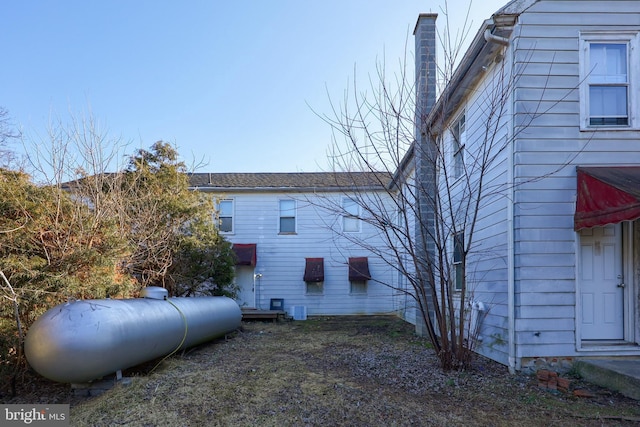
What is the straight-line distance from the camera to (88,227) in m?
6.67

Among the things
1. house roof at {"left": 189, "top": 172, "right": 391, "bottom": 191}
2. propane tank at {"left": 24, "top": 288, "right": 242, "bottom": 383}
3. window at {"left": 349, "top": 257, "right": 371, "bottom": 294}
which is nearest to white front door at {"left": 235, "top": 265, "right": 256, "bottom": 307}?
house roof at {"left": 189, "top": 172, "right": 391, "bottom": 191}

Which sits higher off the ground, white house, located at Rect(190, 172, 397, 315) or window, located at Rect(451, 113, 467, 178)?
window, located at Rect(451, 113, 467, 178)

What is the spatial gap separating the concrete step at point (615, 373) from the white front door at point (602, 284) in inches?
17.8

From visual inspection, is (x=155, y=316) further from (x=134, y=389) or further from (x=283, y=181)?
(x=283, y=181)

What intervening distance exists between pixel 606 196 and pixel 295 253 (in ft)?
38.6

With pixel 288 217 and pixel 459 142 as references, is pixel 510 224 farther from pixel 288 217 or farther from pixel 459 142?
pixel 288 217

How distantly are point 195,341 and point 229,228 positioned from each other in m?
8.49

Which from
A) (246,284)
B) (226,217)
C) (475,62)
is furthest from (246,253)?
(475,62)

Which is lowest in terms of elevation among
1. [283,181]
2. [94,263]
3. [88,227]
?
[94,263]

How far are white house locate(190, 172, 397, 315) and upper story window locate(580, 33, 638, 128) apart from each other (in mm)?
9687

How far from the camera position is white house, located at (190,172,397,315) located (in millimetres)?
15781

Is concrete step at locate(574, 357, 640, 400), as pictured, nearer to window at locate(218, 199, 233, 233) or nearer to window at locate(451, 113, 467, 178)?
window at locate(451, 113, 467, 178)

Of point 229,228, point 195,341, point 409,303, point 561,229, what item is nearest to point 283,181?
point 229,228

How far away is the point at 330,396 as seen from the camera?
5.09m
